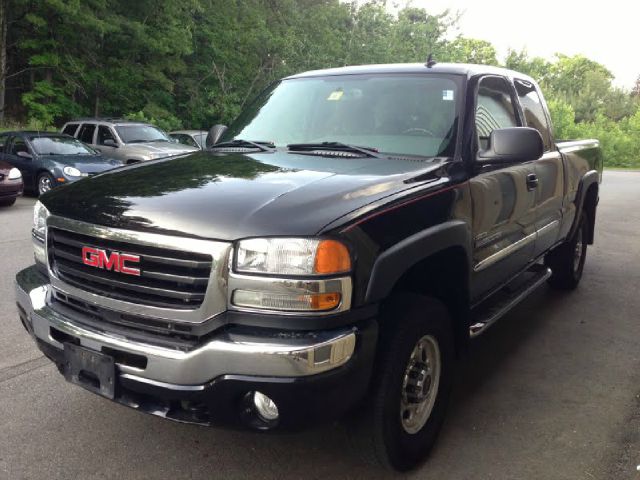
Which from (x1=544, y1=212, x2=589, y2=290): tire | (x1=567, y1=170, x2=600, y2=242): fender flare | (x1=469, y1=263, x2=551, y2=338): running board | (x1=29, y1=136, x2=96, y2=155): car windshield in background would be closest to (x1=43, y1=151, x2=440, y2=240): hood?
(x1=469, y1=263, x2=551, y2=338): running board

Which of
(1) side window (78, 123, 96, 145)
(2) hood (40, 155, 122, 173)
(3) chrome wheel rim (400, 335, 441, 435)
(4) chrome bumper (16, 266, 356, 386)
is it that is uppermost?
(4) chrome bumper (16, 266, 356, 386)

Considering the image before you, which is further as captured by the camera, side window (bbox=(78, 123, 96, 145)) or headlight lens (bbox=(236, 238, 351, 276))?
side window (bbox=(78, 123, 96, 145))

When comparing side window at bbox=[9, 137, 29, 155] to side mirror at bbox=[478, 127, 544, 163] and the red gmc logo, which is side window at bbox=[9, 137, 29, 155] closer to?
the red gmc logo

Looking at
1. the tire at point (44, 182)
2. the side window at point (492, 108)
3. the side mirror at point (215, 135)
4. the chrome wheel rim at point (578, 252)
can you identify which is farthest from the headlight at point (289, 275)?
the tire at point (44, 182)

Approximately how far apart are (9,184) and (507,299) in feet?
32.2

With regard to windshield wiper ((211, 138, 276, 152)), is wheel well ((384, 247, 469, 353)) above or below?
below

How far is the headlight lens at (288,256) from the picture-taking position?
2236 millimetres

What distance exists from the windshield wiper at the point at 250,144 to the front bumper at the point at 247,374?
5.24 ft

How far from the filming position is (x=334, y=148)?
11.3 feet

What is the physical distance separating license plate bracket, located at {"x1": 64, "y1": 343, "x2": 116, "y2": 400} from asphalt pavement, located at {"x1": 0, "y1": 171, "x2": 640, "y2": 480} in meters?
0.52

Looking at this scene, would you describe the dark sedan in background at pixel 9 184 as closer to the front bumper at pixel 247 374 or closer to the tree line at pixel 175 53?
the front bumper at pixel 247 374

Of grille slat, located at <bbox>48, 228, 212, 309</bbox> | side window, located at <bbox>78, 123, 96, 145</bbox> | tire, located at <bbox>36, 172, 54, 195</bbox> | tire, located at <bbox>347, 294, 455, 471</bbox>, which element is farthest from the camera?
side window, located at <bbox>78, 123, 96, 145</bbox>

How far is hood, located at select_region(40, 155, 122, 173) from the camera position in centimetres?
1211

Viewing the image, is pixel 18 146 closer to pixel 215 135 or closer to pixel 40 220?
pixel 215 135
